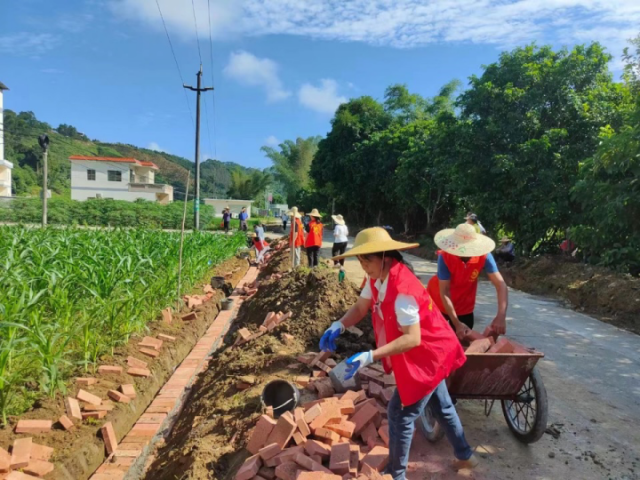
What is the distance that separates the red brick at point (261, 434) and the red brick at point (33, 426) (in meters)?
1.83

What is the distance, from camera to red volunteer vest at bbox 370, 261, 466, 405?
2.36m

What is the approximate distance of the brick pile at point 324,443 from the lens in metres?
2.51

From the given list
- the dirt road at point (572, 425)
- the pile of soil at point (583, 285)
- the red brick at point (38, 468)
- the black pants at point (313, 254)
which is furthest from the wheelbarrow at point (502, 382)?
the black pants at point (313, 254)

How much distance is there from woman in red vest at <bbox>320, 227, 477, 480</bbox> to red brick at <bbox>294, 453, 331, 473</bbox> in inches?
15.6

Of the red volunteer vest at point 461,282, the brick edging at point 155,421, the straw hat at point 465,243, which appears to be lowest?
the brick edging at point 155,421

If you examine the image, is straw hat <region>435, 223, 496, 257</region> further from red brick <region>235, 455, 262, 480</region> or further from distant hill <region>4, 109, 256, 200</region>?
distant hill <region>4, 109, 256, 200</region>

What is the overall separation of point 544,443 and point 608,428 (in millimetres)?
766

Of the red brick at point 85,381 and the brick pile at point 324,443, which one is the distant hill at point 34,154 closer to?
the red brick at point 85,381

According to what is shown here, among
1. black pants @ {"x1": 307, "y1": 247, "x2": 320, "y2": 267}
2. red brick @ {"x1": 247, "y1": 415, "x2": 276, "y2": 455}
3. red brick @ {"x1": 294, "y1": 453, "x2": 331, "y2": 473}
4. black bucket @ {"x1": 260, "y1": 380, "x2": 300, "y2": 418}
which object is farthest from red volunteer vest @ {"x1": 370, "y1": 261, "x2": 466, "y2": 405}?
black pants @ {"x1": 307, "y1": 247, "x2": 320, "y2": 267}

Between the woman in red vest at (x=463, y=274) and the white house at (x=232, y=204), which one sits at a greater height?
the white house at (x=232, y=204)

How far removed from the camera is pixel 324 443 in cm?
277

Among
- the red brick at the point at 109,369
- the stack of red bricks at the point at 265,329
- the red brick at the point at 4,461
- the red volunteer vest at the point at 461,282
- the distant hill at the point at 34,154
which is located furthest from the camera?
the distant hill at the point at 34,154

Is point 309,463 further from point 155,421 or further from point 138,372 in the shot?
point 138,372

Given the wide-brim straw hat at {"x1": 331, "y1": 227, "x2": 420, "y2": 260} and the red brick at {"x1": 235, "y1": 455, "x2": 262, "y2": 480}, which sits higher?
the wide-brim straw hat at {"x1": 331, "y1": 227, "x2": 420, "y2": 260}
